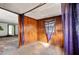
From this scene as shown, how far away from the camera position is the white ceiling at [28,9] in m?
1.47

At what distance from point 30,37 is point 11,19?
17.2 inches

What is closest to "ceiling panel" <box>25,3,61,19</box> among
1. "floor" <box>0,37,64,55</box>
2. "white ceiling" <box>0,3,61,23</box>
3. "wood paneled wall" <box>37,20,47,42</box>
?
"white ceiling" <box>0,3,61,23</box>

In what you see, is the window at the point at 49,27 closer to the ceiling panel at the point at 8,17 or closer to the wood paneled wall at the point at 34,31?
the wood paneled wall at the point at 34,31

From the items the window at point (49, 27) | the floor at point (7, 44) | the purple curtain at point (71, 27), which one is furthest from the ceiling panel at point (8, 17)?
the purple curtain at point (71, 27)

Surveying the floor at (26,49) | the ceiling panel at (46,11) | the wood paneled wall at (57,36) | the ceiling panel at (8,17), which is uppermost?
the ceiling panel at (46,11)

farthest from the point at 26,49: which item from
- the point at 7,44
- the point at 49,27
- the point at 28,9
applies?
the point at 28,9

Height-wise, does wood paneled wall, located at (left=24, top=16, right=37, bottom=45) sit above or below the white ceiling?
below

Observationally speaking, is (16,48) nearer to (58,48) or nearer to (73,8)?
(58,48)

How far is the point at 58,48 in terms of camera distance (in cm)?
147

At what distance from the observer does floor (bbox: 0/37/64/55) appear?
1.49 m

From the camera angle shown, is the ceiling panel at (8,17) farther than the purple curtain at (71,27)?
Yes

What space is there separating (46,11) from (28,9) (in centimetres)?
29

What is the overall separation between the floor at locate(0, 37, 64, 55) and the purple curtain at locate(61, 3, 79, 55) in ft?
0.60

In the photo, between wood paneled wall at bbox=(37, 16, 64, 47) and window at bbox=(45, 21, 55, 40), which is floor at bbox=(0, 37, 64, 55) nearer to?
wood paneled wall at bbox=(37, 16, 64, 47)
